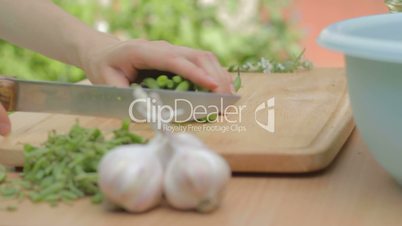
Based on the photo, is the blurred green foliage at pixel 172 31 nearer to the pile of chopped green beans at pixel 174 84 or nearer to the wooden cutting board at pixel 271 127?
the wooden cutting board at pixel 271 127

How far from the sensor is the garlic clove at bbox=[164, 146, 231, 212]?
92cm

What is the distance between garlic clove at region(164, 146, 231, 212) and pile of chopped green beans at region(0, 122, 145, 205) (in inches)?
4.8

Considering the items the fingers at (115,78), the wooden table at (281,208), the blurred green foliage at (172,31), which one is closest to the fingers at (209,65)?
the fingers at (115,78)

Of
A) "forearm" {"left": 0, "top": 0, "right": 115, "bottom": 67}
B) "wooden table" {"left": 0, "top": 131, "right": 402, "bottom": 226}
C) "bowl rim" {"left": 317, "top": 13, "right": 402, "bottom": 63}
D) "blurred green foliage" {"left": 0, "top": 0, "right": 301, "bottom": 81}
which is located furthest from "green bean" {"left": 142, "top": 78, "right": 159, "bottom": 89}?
"blurred green foliage" {"left": 0, "top": 0, "right": 301, "bottom": 81}

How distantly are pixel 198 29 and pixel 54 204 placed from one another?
2.27 metres

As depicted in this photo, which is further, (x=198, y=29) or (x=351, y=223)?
(x=198, y=29)

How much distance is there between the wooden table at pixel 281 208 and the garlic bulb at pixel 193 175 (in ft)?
0.09

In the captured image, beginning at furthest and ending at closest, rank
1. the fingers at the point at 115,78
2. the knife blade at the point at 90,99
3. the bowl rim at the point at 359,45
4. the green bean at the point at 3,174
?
the fingers at the point at 115,78 → the knife blade at the point at 90,99 → the green bean at the point at 3,174 → the bowl rim at the point at 359,45

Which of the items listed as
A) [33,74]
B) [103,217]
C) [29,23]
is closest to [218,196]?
[103,217]

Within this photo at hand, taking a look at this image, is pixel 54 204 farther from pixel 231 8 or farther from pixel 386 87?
pixel 231 8

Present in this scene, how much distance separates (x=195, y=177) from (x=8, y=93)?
0.52m

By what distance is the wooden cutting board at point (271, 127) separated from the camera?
113cm

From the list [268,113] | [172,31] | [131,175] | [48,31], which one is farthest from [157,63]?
[172,31]

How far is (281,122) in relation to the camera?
132 cm
